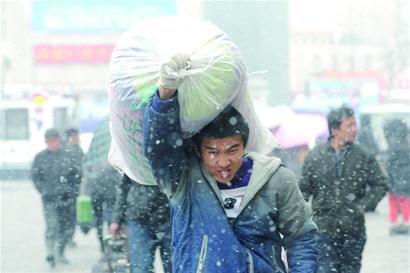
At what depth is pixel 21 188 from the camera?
2412cm

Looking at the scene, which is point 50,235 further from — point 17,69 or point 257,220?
point 17,69

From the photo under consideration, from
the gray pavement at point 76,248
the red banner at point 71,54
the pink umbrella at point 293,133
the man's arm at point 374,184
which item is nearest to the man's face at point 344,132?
the man's arm at point 374,184

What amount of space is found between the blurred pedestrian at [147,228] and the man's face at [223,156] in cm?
202

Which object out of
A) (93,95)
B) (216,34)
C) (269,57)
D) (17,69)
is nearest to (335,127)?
(216,34)

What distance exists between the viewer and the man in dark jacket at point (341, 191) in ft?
19.3

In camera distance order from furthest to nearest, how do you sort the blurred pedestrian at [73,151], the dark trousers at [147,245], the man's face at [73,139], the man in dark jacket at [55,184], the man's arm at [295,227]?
the man's face at [73,139]
the blurred pedestrian at [73,151]
the man in dark jacket at [55,184]
the dark trousers at [147,245]
the man's arm at [295,227]

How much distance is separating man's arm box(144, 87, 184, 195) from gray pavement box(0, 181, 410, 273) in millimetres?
6415

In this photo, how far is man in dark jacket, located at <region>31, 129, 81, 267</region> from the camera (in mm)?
10297

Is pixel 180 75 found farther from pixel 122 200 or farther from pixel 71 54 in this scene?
pixel 71 54

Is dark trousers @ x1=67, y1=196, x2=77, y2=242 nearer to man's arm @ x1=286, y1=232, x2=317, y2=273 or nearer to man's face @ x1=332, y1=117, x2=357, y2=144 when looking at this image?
man's face @ x1=332, y1=117, x2=357, y2=144

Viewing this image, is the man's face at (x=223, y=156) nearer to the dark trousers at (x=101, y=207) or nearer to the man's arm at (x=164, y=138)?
the man's arm at (x=164, y=138)

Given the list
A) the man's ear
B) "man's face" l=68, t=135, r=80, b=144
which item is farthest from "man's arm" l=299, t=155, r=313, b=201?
"man's face" l=68, t=135, r=80, b=144

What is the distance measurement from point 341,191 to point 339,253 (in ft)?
1.24

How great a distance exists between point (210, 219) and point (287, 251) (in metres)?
0.36
